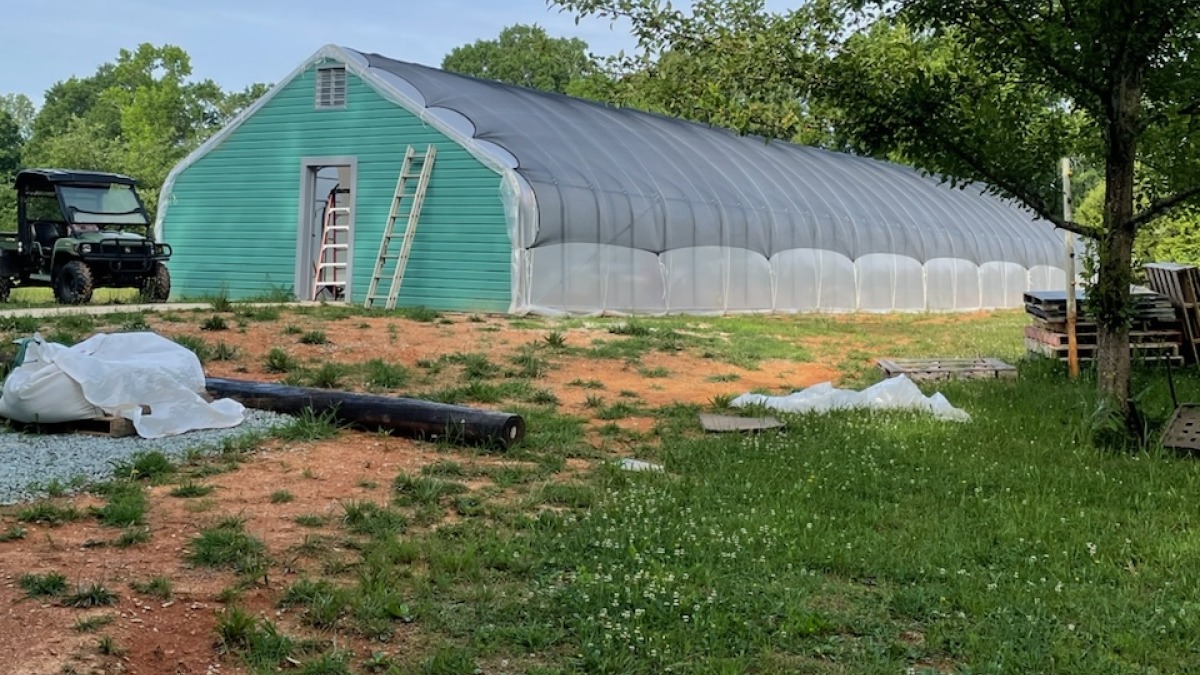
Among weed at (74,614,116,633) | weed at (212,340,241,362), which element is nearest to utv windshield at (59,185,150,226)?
weed at (212,340,241,362)

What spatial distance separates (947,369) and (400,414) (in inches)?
248

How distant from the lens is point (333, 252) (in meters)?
19.1

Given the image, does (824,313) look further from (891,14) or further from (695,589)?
(695,589)

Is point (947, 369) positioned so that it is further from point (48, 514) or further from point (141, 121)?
point (141, 121)

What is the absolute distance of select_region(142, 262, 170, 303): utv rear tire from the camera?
54.1 feet

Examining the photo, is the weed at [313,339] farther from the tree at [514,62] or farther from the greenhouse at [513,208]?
the tree at [514,62]

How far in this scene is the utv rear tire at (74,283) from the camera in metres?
14.9

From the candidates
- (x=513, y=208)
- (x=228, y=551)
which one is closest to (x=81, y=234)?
(x=513, y=208)

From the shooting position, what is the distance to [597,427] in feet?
25.0

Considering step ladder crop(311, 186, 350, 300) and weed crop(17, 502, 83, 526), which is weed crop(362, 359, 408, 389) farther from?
step ladder crop(311, 186, 350, 300)

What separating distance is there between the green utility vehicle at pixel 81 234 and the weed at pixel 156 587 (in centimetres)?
1348

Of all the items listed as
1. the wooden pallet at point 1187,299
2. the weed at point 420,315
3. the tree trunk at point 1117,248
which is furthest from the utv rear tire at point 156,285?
the wooden pallet at point 1187,299

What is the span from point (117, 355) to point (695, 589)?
4964mm

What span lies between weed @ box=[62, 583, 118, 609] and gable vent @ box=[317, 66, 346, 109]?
51.8ft
